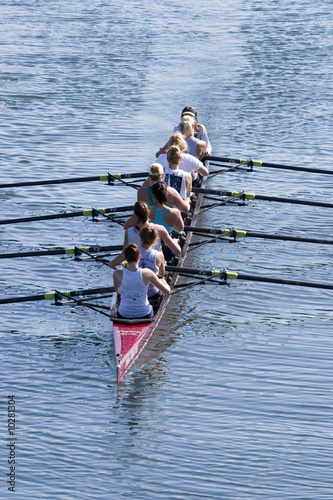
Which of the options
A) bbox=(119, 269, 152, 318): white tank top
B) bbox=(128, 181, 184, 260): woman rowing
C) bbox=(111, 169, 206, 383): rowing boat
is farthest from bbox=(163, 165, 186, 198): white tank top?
bbox=(119, 269, 152, 318): white tank top

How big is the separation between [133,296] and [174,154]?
292 cm

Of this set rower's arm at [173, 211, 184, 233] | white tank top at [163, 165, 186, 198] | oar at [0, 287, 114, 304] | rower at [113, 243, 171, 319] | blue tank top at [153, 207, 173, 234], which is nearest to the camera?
rower at [113, 243, 171, 319]

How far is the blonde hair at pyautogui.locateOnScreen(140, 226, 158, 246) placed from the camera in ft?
33.7

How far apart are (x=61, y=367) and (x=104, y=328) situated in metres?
1.20

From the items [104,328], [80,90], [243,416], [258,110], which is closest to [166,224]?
[104,328]

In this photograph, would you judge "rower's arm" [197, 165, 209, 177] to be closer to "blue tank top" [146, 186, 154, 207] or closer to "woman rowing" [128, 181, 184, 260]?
"woman rowing" [128, 181, 184, 260]

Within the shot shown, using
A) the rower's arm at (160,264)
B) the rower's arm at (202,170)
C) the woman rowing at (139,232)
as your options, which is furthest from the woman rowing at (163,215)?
the rower's arm at (202,170)

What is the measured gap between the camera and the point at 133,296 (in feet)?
34.7

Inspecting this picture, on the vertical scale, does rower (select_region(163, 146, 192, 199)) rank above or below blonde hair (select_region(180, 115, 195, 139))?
below

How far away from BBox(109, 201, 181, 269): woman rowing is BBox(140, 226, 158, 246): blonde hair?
89 millimetres

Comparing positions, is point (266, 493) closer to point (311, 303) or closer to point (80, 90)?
point (311, 303)

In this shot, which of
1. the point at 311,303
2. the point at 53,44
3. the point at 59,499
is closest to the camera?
the point at 59,499

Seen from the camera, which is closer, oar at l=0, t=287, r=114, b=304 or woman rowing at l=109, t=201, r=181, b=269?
woman rowing at l=109, t=201, r=181, b=269

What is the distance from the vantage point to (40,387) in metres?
10.2
